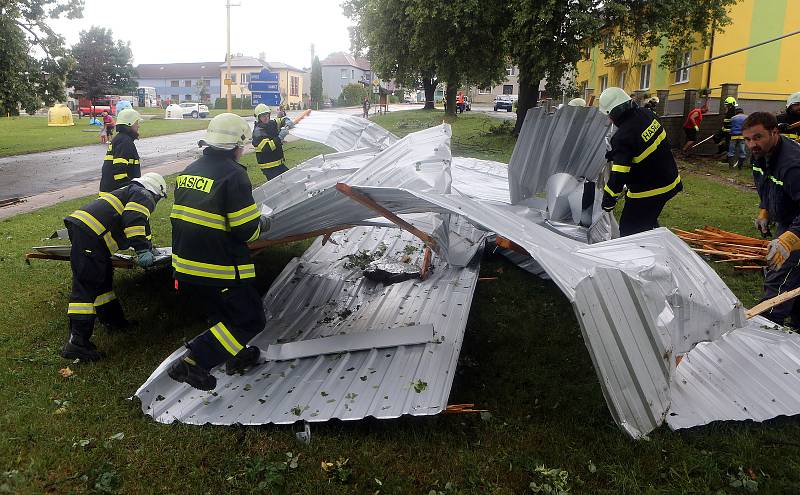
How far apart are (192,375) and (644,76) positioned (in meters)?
26.0

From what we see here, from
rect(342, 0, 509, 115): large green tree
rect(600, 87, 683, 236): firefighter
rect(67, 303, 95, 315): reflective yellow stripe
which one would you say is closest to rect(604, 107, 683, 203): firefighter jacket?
rect(600, 87, 683, 236): firefighter

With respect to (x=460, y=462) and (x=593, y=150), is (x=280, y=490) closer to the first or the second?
(x=460, y=462)

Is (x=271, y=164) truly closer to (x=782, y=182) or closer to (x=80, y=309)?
(x=80, y=309)

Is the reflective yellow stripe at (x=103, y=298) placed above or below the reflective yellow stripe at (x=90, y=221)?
→ below

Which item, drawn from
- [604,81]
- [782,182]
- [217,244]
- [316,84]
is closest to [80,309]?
[217,244]

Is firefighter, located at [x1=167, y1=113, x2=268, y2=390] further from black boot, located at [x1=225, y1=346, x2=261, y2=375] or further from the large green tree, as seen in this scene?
the large green tree

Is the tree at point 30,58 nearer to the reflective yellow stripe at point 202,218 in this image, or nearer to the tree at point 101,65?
the reflective yellow stripe at point 202,218

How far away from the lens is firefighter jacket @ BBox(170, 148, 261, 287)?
10.8 ft

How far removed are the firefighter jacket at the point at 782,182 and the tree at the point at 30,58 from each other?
1683 cm

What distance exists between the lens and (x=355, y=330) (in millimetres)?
4215

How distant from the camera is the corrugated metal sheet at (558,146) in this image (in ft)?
18.7

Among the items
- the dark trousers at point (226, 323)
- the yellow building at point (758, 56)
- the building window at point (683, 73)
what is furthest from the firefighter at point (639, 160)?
the building window at point (683, 73)

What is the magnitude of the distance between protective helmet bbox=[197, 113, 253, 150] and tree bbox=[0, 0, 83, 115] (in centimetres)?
1462

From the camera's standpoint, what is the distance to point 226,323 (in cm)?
346
